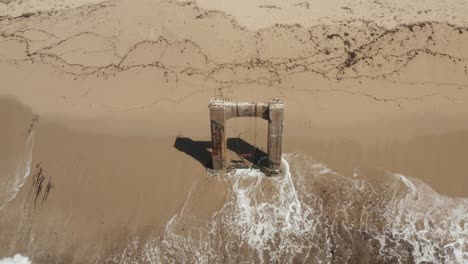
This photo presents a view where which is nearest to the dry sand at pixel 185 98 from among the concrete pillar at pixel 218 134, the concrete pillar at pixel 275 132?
the concrete pillar at pixel 218 134

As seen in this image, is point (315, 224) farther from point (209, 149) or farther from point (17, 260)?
point (17, 260)

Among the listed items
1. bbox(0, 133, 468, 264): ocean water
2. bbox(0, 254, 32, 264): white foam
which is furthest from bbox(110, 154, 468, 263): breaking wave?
bbox(0, 254, 32, 264): white foam

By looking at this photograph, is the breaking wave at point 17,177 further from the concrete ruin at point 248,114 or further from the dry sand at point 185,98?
the concrete ruin at point 248,114

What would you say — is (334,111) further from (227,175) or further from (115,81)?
(115,81)

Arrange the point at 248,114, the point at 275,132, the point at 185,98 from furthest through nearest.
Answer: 1. the point at 185,98
2. the point at 275,132
3. the point at 248,114

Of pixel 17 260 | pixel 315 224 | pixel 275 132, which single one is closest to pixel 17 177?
pixel 17 260

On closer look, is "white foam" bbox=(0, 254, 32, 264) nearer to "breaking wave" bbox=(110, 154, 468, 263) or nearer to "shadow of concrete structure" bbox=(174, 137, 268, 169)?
"breaking wave" bbox=(110, 154, 468, 263)

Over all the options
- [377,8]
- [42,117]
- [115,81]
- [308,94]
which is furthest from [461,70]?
[42,117]
